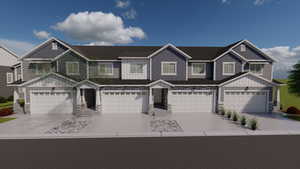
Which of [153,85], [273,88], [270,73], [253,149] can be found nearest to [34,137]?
[153,85]

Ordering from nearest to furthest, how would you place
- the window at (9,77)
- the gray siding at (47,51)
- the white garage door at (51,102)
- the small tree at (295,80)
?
the small tree at (295,80), the white garage door at (51,102), the gray siding at (47,51), the window at (9,77)

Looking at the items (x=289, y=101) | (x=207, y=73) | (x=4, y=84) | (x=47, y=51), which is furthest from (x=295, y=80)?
(x=4, y=84)

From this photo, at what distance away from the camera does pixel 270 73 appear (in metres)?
15.3

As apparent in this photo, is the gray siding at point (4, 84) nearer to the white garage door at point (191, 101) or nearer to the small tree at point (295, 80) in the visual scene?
the white garage door at point (191, 101)

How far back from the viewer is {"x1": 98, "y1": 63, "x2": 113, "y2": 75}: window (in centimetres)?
1423

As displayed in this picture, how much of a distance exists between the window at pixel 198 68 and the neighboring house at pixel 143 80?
12 cm

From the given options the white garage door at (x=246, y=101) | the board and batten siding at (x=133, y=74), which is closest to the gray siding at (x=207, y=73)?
the white garage door at (x=246, y=101)

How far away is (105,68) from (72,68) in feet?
11.5

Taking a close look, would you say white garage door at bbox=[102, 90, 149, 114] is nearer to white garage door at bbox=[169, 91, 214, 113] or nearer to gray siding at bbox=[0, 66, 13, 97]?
white garage door at bbox=[169, 91, 214, 113]

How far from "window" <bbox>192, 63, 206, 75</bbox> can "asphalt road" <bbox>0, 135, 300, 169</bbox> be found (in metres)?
8.86

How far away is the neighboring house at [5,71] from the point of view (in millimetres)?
18288

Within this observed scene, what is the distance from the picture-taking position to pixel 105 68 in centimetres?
1431

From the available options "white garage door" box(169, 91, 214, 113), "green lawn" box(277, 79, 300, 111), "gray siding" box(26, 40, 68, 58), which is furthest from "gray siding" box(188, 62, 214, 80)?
"gray siding" box(26, 40, 68, 58)

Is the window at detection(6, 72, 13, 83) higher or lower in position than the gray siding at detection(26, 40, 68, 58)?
lower
